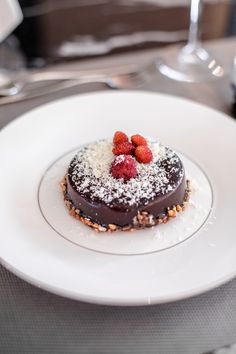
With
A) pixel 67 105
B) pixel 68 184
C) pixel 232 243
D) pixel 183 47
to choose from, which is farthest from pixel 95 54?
pixel 232 243

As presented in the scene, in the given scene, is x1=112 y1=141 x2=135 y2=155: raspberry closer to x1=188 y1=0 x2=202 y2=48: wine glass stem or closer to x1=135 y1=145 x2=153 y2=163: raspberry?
x1=135 y1=145 x2=153 y2=163: raspberry

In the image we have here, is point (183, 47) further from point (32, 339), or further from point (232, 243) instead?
point (32, 339)

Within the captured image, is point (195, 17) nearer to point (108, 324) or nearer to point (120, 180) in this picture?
point (120, 180)

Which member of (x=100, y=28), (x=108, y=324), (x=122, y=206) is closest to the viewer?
(x=108, y=324)

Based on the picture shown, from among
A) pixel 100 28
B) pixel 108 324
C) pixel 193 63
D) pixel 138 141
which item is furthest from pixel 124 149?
pixel 100 28

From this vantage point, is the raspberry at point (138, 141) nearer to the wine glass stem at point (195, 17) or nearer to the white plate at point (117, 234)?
the white plate at point (117, 234)

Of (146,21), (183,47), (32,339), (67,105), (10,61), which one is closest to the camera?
(32,339)

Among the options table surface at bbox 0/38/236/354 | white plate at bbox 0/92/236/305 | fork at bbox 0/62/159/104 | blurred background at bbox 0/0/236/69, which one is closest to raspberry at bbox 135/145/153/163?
white plate at bbox 0/92/236/305

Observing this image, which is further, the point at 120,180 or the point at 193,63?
the point at 193,63
